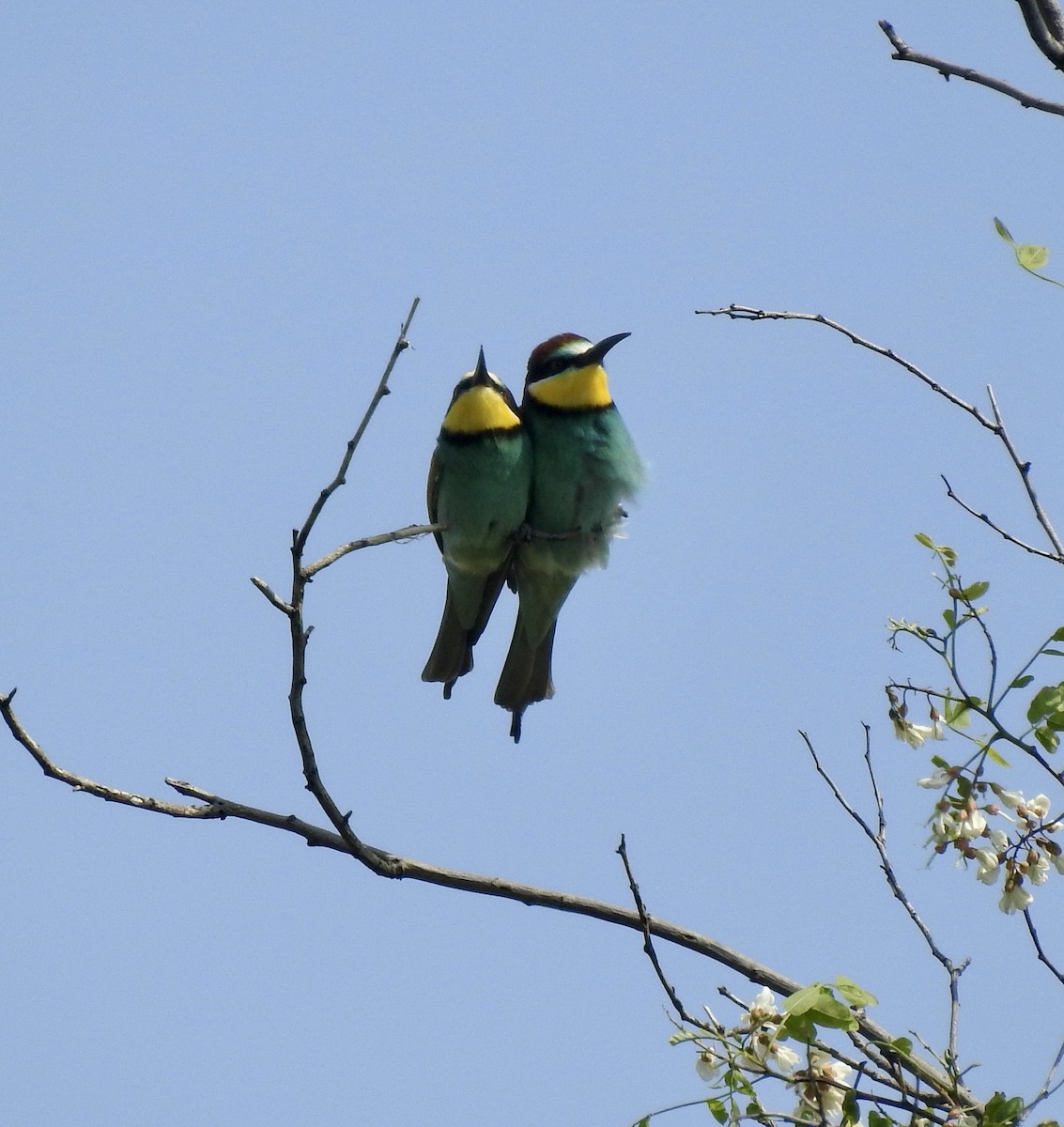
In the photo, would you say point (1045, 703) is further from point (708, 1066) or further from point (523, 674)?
point (523, 674)

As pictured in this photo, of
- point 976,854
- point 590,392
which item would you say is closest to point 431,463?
point 590,392

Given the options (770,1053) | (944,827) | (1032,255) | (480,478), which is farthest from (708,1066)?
(480,478)

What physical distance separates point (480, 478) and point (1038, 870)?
2.68m

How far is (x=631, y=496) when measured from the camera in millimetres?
5234

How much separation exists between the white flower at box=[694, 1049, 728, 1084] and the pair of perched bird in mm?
2657

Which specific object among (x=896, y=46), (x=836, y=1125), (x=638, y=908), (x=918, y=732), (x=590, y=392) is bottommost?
(x=836, y=1125)

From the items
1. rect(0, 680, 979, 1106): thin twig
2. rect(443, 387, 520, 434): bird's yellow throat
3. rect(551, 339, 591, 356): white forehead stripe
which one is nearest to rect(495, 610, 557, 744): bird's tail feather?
rect(443, 387, 520, 434): bird's yellow throat

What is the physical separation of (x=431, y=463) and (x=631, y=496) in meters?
0.72

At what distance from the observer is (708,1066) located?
2.60 metres

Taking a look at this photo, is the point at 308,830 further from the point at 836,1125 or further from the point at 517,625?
the point at 517,625

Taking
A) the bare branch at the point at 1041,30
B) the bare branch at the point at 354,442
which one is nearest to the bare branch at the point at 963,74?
the bare branch at the point at 1041,30

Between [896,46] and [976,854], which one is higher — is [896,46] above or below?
above

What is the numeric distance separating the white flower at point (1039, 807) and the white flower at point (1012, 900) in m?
0.14

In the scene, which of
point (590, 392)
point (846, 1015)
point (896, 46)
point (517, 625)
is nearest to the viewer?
point (896, 46)
